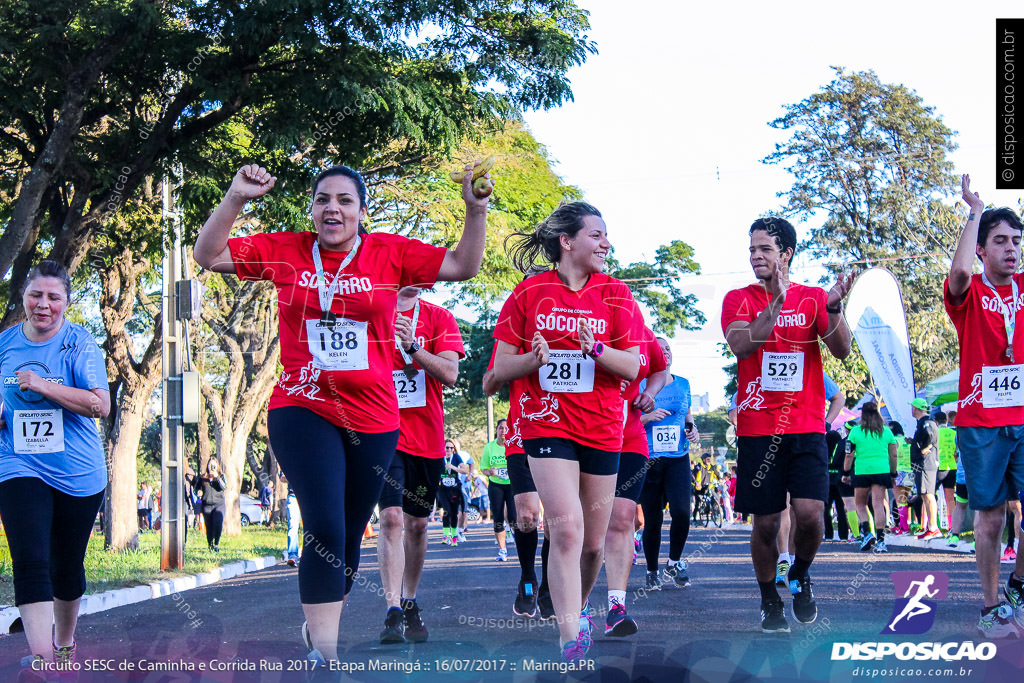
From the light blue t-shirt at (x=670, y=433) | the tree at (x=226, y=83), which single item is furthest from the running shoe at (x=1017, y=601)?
the tree at (x=226, y=83)

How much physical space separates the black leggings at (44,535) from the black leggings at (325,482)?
1520 mm

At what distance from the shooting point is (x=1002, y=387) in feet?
20.8

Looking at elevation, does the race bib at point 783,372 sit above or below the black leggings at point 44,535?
above

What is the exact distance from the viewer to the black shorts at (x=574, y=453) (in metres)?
5.67

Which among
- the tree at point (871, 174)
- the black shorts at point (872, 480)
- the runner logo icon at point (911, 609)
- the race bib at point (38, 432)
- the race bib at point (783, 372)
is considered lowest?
the runner logo icon at point (911, 609)

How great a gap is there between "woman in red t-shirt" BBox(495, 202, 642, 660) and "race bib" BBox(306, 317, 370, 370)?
3.32 ft

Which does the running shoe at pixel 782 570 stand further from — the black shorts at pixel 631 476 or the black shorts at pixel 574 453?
the black shorts at pixel 574 453

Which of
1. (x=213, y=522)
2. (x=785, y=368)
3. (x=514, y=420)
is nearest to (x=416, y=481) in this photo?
(x=514, y=420)

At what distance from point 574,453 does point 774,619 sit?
1.70 m

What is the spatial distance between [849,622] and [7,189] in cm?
1324

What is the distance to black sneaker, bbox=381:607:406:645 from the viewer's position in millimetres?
6845

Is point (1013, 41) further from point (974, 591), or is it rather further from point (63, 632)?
point (63, 632)

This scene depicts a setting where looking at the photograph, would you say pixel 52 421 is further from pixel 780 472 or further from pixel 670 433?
pixel 670 433

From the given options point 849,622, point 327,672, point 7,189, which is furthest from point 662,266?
point 327,672
